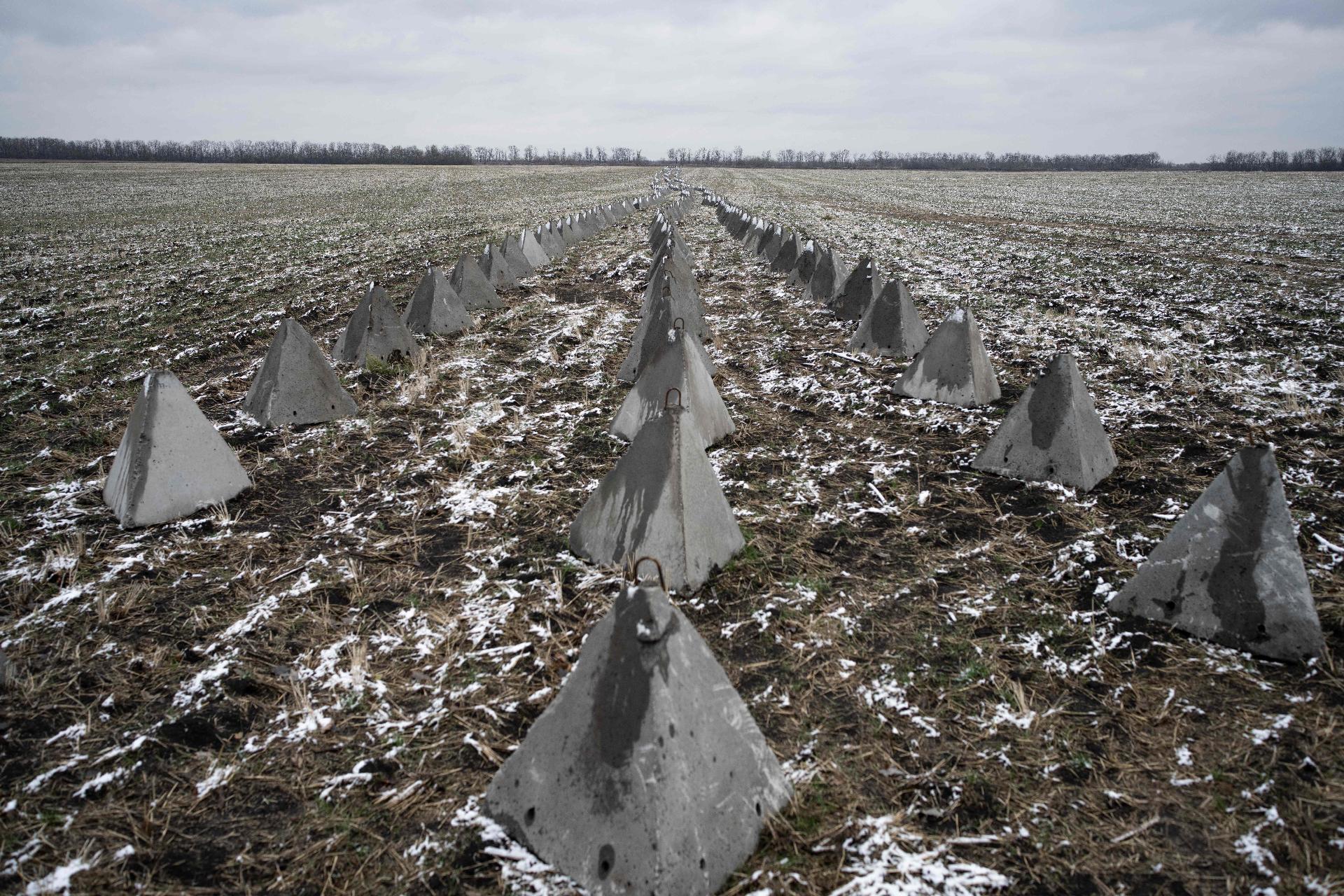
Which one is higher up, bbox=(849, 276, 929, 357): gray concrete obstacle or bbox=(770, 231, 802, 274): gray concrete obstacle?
bbox=(770, 231, 802, 274): gray concrete obstacle

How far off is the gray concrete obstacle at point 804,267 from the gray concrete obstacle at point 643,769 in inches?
397

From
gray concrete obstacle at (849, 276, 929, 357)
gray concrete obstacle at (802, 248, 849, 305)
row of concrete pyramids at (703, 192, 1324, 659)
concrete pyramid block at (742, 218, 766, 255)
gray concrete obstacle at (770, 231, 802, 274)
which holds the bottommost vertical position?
row of concrete pyramids at (703, 192, 1324, 659)

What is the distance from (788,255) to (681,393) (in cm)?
854

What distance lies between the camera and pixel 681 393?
17.7ft

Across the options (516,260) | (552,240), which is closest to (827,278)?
(516,260)

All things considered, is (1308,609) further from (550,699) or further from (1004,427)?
(550,699)

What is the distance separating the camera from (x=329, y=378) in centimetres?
624

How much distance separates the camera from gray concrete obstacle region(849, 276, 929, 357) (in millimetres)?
8008

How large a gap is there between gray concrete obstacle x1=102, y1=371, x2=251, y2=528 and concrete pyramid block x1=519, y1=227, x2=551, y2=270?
9.86 metres

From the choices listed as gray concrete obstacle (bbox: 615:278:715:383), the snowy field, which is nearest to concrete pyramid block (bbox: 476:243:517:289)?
the snowy field

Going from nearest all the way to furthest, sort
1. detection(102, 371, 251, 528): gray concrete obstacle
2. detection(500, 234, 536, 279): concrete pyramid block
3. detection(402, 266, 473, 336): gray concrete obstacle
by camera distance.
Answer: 1. detection(102, 371, 251, 528): gray concrete obstacle
2. detection(402, 266, 473, 336): gray concrete obstacle
3. detection(500, 234, 536, 279): concrete pyramid block

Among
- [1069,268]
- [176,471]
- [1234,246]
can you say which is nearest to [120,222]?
[176,471]

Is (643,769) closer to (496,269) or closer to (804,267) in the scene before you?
(804,267)

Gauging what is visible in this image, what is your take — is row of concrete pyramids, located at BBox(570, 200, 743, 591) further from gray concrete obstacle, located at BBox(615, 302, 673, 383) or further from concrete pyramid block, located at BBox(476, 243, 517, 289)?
concrete pyramid block, located at BBox(476, 243, 517, 289)
